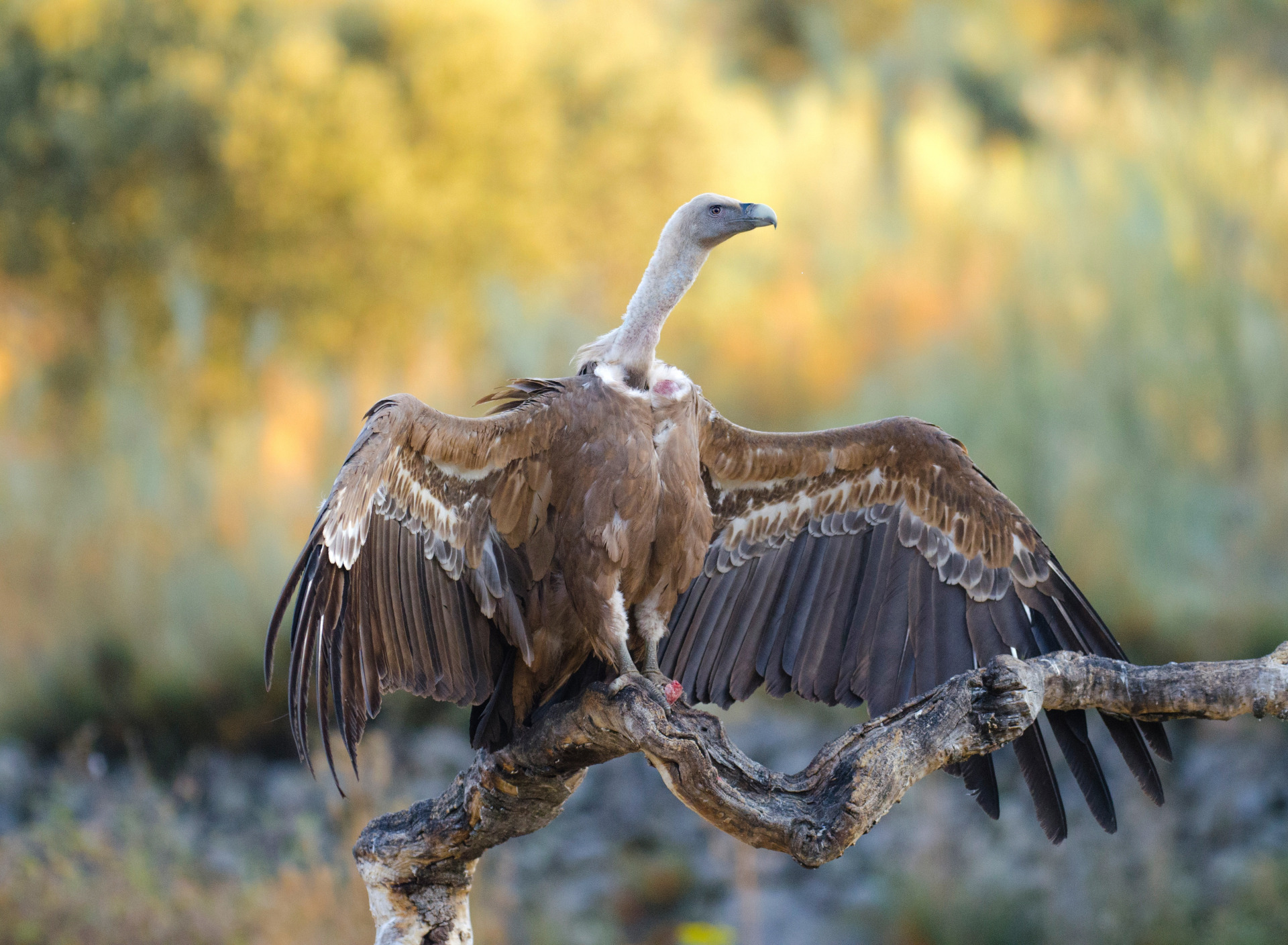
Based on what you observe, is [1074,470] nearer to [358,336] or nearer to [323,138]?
[358,336]

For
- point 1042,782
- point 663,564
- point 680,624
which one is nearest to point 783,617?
point 680,624

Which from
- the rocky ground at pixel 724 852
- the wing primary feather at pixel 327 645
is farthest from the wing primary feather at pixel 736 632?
the rocky ground at pixel 724 852

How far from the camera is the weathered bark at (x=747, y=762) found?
2.87 m

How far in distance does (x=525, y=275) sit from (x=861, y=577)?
572 centimetres

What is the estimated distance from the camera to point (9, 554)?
8.41 m

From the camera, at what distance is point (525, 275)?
31.0ft

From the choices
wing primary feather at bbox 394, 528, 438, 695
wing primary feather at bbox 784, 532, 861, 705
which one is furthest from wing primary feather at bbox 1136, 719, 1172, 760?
wing primary feather at bbox 394, 528, 438, 695

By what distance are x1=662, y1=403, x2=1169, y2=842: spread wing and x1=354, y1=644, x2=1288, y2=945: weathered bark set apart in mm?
789

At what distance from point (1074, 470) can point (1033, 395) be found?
0.67 meters

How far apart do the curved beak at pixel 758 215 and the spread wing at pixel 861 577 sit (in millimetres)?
635

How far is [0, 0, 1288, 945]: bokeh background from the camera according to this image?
7348mm

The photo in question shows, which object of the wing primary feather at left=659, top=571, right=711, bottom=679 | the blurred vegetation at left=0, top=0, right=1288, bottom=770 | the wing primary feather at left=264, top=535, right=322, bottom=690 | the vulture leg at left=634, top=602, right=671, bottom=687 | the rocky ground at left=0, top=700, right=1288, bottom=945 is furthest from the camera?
the blurred vegetation at left=0, top=0, right=1288, bottom=770

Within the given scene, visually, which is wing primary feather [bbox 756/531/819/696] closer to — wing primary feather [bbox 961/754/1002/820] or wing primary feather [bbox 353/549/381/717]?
wing primary feather [bbox 961/754/1002/820]

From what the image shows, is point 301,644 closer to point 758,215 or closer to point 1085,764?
point 758,215
